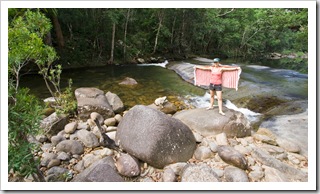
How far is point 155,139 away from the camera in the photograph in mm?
3787

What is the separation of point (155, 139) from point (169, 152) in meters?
0.37

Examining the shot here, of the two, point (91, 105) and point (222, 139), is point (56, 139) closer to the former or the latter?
point (91, 105)

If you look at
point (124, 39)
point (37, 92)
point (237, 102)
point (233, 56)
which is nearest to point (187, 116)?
point (237, 102)

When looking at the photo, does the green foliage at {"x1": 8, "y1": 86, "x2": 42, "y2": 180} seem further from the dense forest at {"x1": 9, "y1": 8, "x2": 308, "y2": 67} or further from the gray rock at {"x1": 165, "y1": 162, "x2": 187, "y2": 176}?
the dense forest at {"x1": 9, "y1": 8, "x2": 308, "y2": 67}

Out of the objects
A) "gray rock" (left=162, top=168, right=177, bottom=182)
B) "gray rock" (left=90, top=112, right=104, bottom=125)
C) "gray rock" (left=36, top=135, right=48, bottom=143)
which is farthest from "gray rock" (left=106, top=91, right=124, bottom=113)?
"gray rock" (left=162, top=168, right=177, bottom=182)

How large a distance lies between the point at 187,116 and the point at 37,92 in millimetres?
6727

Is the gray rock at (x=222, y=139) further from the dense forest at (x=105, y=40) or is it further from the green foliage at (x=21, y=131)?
the green foliage at (x=21, y=131)

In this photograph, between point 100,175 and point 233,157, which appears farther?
point 233,157

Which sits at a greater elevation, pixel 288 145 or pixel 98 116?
pixel 98 116

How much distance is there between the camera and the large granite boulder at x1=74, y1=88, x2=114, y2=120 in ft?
19.6

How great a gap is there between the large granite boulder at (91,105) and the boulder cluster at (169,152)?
674mm

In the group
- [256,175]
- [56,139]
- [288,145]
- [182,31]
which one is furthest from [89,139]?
[182,31]

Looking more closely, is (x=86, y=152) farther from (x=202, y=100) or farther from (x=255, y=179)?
(x=202, y=100)

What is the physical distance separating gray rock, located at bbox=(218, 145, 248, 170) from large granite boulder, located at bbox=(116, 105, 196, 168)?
24.0 inches
